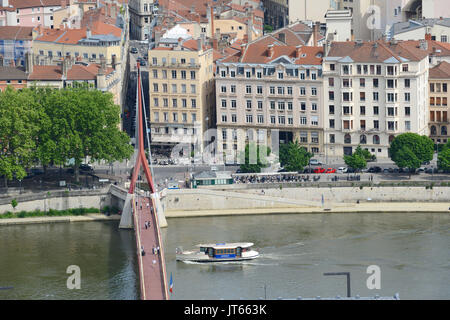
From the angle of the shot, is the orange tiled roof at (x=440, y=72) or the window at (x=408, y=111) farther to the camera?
the orange tiled roof at (x=440, y=72)

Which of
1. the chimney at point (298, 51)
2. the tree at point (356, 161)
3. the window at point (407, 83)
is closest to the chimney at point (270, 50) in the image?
the chimney at point (298, 51)

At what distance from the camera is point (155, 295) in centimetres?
7019

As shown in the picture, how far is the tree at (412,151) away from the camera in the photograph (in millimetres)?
101125

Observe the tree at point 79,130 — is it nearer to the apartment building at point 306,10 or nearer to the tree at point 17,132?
the tree at point 17,132

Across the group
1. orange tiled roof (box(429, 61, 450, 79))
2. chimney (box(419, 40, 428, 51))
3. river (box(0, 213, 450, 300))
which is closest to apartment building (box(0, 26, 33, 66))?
river (box(0, 213, 450, 300))

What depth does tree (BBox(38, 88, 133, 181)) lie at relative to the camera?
327 ft

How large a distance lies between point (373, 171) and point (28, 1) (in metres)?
56.2

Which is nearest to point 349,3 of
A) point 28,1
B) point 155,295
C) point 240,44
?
point 240,44

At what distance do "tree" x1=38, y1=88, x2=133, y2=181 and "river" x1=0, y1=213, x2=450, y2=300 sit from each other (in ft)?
21.3

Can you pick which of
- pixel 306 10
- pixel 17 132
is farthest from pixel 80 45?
pixel 306 10

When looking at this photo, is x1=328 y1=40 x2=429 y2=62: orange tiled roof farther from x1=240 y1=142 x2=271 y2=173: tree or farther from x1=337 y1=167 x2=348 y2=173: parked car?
x1=240 y1=142 x2=271 y2=173: tree

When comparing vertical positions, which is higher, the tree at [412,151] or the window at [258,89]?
the window at [258,89]

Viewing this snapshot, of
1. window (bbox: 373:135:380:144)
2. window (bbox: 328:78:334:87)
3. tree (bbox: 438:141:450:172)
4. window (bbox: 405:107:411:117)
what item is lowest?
tree (bbox: 438:141:450:172)

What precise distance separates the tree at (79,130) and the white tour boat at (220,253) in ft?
61.5
